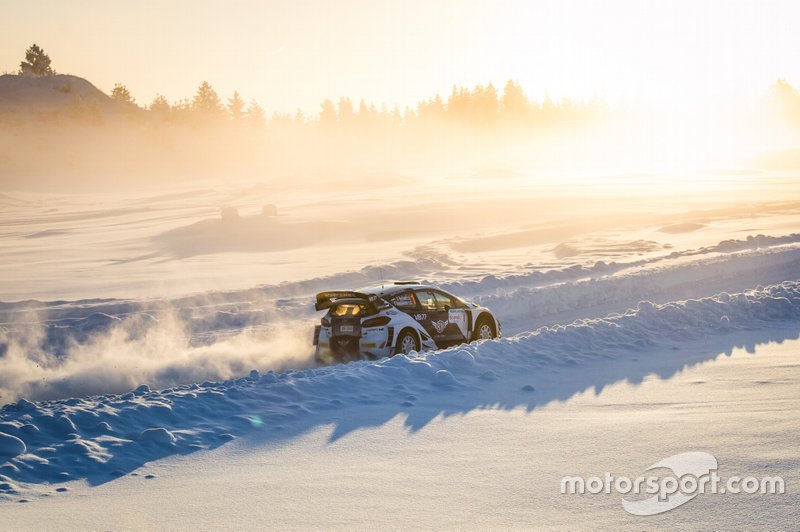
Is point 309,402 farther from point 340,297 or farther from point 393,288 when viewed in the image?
point 393,288

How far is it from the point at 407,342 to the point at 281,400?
12.8ft

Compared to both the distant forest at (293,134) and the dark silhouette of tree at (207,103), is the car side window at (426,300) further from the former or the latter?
the dark silhouette of tree at (207,103)

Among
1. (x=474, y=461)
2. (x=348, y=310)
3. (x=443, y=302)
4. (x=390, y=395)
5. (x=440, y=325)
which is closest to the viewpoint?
(x=474, y=461)

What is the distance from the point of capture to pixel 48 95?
402 feet

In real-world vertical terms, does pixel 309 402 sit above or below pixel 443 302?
below

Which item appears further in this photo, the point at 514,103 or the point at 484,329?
the point at 514,103

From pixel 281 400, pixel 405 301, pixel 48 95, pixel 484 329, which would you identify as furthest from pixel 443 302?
pixel 48 95

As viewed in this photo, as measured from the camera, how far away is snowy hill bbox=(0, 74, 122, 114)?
118438 millimetres

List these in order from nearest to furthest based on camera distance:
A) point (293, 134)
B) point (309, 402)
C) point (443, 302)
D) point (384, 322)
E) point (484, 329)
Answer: point (309, 402)
point (384, 322)
point (443, 302)
point (484, 329)
point (293, 134)

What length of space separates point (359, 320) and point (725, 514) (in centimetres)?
809

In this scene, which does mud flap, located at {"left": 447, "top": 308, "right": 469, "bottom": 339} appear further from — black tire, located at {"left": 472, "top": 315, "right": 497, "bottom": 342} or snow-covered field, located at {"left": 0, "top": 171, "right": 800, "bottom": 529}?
snow-covered field, located at {"left": 0, "top": 171, "right": 800, "bottom": 529}

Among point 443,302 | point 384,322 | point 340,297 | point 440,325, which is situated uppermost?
point 340,297

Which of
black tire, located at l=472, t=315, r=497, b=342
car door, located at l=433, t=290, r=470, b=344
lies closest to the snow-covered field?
black tire, located at l=472, t=315, r=497, b=342

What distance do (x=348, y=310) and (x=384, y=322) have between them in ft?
2.06
